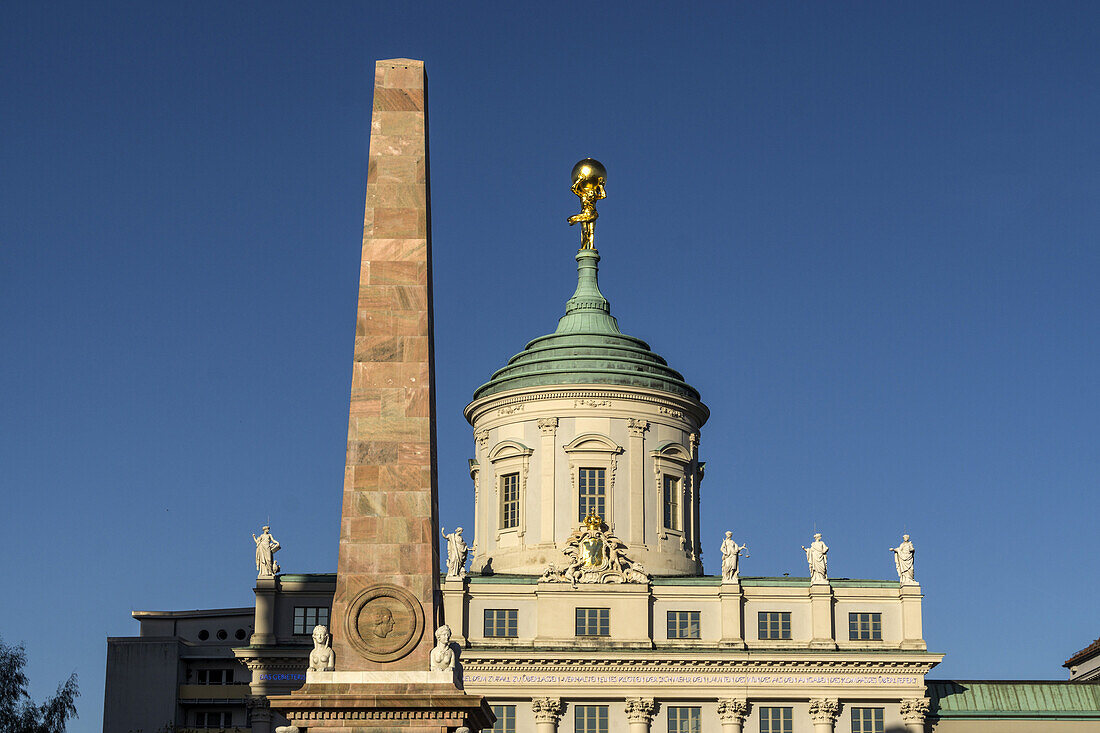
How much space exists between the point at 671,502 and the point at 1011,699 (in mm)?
18152

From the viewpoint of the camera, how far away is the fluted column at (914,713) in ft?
244

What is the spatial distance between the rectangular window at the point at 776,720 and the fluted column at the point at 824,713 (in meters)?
0.98

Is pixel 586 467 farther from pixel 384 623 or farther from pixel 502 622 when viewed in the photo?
pixel 384 623

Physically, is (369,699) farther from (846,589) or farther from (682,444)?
(682,444)

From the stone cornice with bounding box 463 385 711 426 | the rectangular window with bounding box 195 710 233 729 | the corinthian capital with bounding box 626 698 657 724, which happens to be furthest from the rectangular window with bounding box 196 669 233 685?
the corinthian capital with bounding box 626 698 657 724

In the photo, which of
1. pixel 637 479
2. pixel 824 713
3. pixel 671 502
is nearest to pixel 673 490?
pixel 671 502

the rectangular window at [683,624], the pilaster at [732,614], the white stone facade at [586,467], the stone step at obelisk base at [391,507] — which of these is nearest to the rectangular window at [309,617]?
the white stone facade at [586,467]

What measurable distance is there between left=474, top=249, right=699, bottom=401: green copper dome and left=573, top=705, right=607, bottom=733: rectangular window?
16.4m

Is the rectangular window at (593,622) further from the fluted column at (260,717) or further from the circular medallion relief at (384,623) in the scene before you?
the circular medallion relief at (384,623)

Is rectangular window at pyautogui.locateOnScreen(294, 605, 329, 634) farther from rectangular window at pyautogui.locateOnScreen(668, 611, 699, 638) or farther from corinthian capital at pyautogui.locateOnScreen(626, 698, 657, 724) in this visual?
rectangular window at pyautogui.locateOnScreen(668, 611, 699, 638)

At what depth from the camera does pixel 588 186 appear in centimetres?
8838

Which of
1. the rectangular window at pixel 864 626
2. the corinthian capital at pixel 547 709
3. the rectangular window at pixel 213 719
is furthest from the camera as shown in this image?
the rectangular window at pixel 213 719

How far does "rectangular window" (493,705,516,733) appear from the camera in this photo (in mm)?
73312

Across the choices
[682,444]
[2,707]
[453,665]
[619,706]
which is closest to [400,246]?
[453,665]
